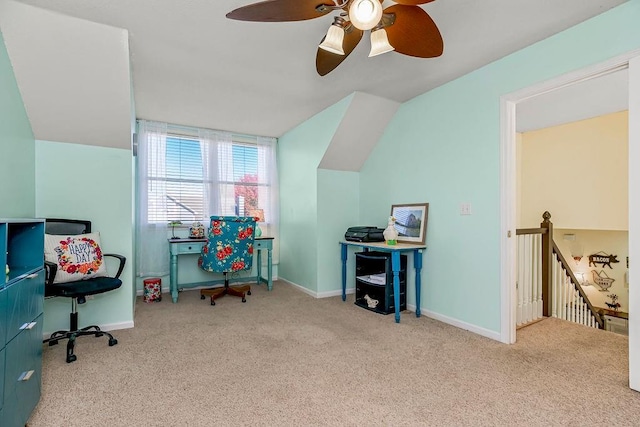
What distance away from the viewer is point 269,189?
15.8 ft

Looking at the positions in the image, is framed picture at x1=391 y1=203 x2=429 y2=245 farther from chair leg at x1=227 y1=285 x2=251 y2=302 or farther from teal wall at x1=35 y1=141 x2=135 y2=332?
teal wall at x1=35 y1=141 x2=135 y2=332

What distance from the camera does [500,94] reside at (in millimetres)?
2531

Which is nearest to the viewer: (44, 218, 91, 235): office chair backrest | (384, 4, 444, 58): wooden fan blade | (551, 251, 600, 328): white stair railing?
(384, 4, 444, 58): wooden fan blade

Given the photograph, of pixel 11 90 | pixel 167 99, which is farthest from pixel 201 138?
pixel 11 90

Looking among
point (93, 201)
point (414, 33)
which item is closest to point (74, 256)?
point (93, 201)

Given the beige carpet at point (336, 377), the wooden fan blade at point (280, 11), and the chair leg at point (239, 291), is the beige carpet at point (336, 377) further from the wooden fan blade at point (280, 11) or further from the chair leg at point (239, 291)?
the wooden fan blade at point (280, 11)

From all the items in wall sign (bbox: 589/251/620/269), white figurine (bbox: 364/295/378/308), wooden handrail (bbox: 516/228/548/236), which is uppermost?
wooden handrail (bbox: 516/228/548/236)

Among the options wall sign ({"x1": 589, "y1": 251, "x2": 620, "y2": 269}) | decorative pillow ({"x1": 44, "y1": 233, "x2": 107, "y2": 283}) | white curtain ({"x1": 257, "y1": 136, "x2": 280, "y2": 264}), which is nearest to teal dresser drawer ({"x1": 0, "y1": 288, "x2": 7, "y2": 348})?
decorative pillow ({"x1": 44, "y1": 233, "x2": 107, "y2": 283})

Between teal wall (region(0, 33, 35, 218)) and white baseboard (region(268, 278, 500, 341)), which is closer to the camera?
teal wall (region(0, 33, 35, 218))

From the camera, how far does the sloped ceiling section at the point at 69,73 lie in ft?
6.42

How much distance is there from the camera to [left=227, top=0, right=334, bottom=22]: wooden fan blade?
139 centimetres

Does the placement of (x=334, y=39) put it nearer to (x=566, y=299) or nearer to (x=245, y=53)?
(x=245, y=53)

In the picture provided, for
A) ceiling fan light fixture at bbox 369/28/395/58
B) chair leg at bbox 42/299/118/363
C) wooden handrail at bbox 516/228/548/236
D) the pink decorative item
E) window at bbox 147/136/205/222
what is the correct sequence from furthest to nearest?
1. window at bbox 147/136/205/222
2. the pink decorative item
3. wooden handrail at bbox 516/228/548/236
4. chair leg at bbox 42/299/118/363
5. ceiling fan light fixture at bbox 369/28/395/58

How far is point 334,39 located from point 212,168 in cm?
323
